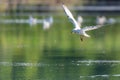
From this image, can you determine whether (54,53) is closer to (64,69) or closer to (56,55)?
(56,55)

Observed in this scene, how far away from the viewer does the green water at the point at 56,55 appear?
23.0 meters

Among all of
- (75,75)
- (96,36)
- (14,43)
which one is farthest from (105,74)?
(96,36)

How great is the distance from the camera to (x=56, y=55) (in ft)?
96.1

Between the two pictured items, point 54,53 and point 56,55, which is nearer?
point 56,55

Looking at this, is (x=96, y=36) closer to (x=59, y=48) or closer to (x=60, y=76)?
(x=59, y=48)

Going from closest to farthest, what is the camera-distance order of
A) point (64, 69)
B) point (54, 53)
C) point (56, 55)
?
point (64, 69)
point (56, 55)
point (54, 53)

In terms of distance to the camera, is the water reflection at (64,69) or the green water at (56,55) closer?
the water reflection at (64,69)

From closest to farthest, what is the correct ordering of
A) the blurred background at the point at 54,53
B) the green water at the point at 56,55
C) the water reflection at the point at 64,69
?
the water reflection at the point at 64,69 → the green water at the point at 56,55 → the blurred background at the point at 54,53

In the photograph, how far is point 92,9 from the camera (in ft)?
246

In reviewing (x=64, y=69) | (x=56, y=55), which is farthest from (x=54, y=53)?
(x=64, y=69)

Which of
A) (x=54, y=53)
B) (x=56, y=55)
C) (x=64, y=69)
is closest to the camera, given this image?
(x=64, y=69)

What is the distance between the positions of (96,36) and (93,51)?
10026mm

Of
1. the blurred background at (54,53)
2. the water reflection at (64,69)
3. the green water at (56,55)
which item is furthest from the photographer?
the blurred background at (54,53)

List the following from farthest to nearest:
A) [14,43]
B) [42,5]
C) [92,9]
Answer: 1. [42,5]
2. [92,9]
3. [14,43]
